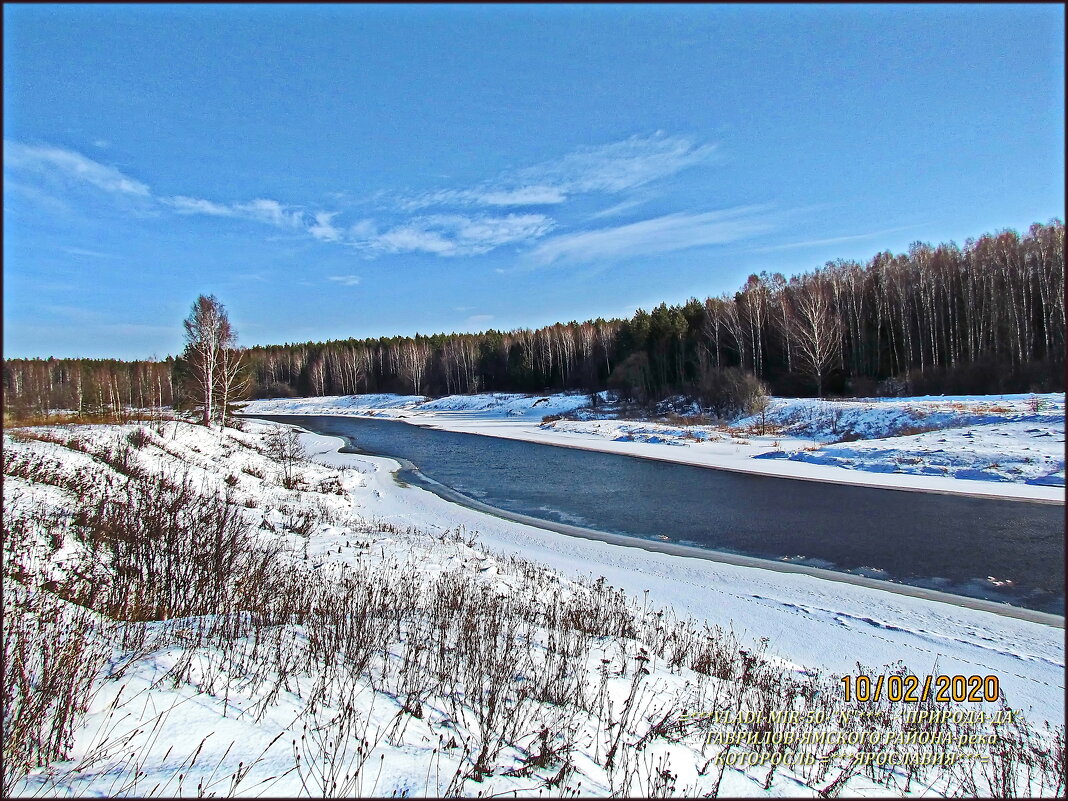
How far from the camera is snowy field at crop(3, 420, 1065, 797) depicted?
3.49 m

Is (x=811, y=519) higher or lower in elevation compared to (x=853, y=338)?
lower

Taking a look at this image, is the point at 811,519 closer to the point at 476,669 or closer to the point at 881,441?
the point at 881,441

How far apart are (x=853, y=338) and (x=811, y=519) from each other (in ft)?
130

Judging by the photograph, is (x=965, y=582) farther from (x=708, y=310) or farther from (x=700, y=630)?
(x=708, y=310)

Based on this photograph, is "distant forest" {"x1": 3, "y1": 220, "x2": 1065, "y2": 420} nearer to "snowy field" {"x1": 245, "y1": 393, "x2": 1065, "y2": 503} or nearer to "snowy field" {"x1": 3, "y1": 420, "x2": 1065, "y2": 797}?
"snowy field" {"x1": 245, "y1": 393, "x2": 1065, "y2": 503}

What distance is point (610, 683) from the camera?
5.40 m

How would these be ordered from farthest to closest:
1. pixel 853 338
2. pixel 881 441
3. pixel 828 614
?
pixel 853 338
pixel 881 441
pixel 828 614

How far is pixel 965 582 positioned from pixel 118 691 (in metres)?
12.9

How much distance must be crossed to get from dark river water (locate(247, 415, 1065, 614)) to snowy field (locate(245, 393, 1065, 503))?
218 centimetres

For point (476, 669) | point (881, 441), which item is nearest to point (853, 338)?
point (881, 441)

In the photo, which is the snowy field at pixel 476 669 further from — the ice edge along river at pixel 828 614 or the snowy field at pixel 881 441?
the snowy field at pixel 881 441

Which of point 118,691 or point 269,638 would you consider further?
point 269,638

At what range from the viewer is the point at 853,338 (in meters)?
48.5

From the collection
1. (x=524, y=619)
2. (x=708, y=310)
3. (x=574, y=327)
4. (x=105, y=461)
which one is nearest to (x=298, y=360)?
(x=574, y=327)
